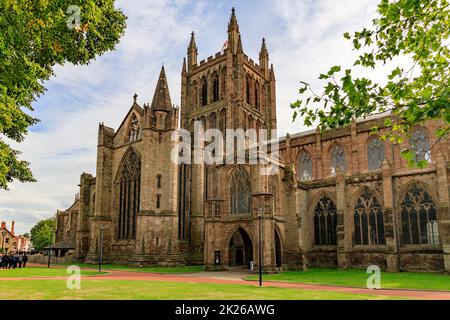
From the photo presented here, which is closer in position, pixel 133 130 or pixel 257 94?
pixel 133 130

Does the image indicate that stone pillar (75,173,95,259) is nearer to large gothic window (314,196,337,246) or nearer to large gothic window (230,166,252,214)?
large gothic window (230,166,252,214)

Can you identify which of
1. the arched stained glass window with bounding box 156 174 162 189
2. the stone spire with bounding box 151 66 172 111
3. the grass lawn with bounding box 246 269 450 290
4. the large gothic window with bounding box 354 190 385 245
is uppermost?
the stone spire with bounding box 151 66 172 111

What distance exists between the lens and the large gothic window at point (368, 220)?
31.2 metres

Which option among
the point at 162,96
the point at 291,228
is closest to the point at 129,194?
the point at 162,96

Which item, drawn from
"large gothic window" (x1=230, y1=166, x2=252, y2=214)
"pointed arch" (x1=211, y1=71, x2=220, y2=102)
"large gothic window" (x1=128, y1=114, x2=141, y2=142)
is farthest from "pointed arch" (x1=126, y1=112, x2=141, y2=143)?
"large gothic window" (x1=230, y1=166, x2=252, y2=214)

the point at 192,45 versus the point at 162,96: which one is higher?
the point at 192,45

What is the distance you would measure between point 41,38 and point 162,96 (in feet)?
88.7

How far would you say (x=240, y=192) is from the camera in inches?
1232

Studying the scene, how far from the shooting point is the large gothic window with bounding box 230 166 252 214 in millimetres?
30797

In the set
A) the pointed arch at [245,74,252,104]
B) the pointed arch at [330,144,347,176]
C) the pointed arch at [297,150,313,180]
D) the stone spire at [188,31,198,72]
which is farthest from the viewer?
the stone spire at [188,31,198,72]

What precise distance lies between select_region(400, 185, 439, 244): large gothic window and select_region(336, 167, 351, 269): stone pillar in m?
4.70

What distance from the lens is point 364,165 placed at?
3697cm

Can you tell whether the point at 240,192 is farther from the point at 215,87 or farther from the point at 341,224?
the point at 215,87

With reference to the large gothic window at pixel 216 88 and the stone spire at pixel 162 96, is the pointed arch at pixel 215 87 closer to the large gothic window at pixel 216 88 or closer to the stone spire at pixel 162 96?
the large gothic window at pixel 216 88
